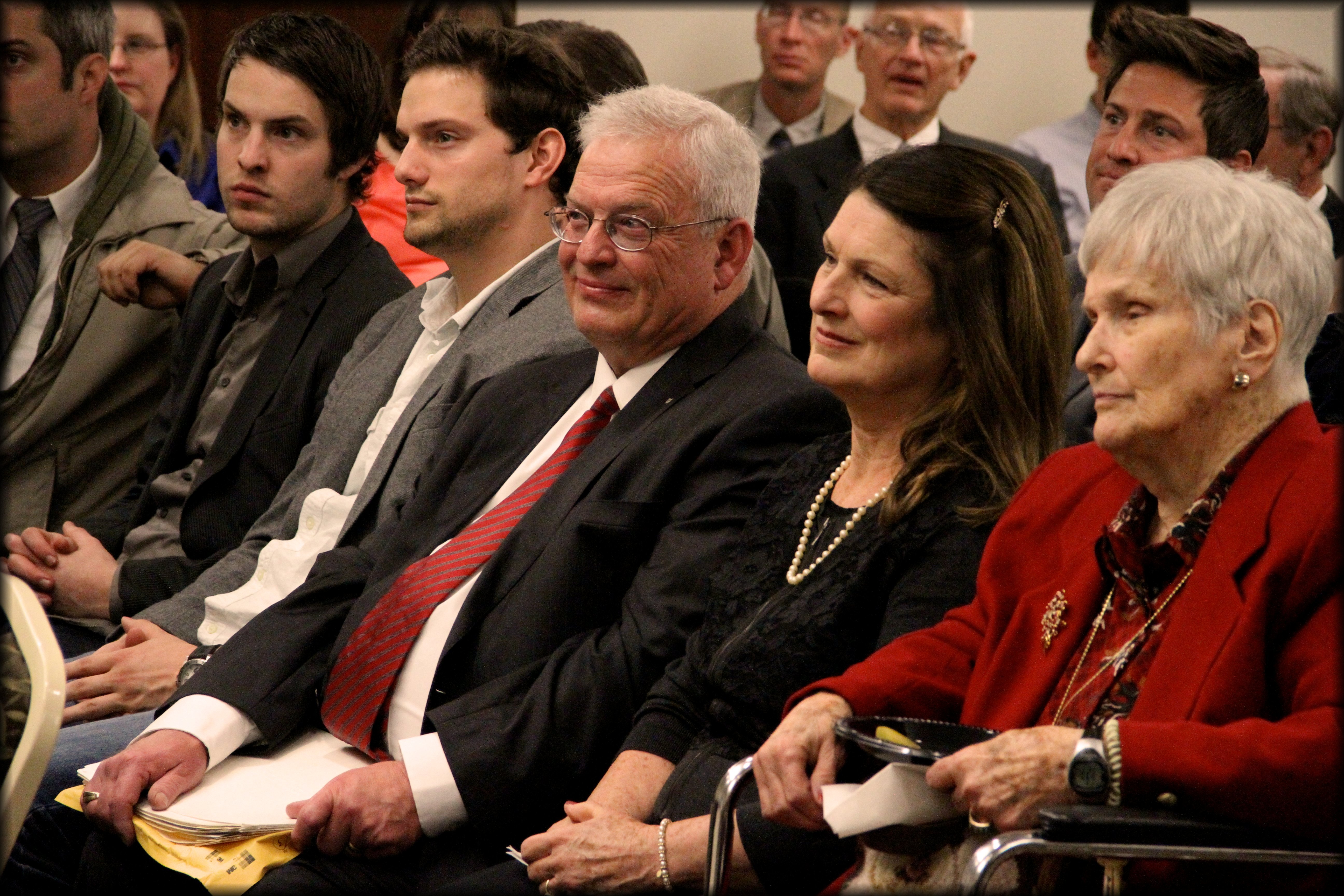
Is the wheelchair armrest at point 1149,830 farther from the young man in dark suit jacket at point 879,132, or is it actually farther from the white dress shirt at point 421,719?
the young man in dark suit jacket at point 879,132

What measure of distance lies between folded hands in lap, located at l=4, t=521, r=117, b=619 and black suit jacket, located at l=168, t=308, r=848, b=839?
77 cm

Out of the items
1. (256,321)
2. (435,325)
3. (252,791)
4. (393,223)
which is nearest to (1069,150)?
(393,223)

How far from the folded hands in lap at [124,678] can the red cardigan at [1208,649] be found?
4.41ft

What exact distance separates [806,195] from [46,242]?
A: 1.98 meters

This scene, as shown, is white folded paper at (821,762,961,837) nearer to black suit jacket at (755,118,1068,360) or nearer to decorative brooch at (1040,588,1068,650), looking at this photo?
decorative brooch at (1040,588,1068,650)

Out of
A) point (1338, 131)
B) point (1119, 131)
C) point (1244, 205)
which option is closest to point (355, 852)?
point (1244, 205)

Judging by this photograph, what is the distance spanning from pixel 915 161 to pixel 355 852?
1207mm

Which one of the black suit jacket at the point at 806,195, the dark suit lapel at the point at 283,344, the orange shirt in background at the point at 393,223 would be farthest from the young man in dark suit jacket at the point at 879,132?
the dark suit lapel at the point at 283,344

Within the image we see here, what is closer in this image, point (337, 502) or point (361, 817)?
point (361, 817)

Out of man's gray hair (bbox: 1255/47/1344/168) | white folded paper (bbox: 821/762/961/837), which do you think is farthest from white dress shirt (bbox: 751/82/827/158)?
white folded paper (bbox: 821/762/961/837)

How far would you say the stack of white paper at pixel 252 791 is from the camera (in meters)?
1.96

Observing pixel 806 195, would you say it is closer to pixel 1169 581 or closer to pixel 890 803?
pixel 1169 581

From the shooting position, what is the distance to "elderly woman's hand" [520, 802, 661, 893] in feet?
5.67

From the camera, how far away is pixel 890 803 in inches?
56.6
